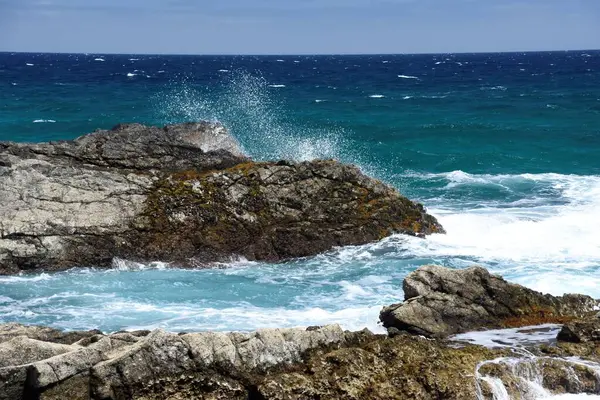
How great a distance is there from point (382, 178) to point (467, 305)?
79.7 ft

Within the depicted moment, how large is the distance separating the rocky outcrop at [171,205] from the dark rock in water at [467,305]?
7237 millimetres

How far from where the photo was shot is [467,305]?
1594cm

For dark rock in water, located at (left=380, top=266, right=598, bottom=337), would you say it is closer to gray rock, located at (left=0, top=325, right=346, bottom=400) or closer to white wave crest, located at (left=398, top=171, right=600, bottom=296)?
gray rock, located at (left=0, top=325, right=346, bottom=400)

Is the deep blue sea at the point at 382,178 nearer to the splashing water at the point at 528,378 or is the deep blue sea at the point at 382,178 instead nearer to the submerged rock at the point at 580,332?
the splashing water at the point at 528,378

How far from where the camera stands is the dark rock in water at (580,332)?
1455 centimetres

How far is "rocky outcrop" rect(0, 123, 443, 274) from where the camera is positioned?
71.1 ft

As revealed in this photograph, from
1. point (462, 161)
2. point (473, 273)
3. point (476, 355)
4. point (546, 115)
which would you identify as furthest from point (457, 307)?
point (546, 115)

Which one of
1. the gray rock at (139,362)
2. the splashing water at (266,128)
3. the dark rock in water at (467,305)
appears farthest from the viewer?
the splashing water at (266,128)

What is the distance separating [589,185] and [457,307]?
73.8ft

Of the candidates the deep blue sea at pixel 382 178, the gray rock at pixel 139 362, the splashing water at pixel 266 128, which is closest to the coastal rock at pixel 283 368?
the gray rock at pixel 139 362

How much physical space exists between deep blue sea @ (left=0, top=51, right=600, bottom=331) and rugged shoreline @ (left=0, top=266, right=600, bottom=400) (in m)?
3.40

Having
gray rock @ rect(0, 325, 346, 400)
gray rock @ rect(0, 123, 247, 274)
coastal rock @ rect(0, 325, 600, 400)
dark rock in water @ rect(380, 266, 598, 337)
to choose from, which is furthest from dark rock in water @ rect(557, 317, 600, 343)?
gray rock @ rect(0, 123, 247, 274)

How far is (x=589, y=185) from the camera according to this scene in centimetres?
3597

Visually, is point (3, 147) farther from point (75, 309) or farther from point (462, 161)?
point (462, 161)
